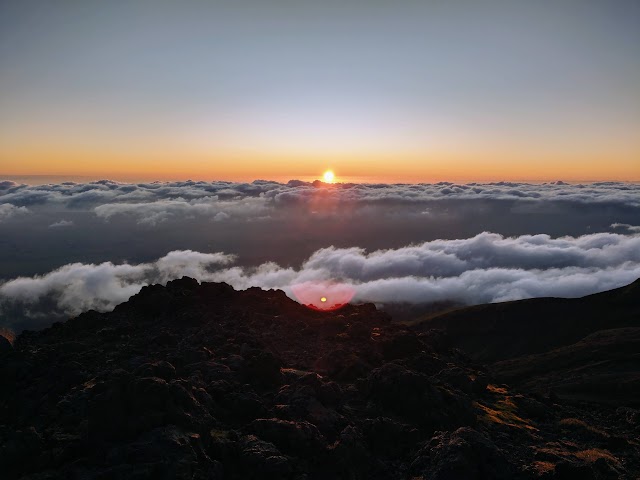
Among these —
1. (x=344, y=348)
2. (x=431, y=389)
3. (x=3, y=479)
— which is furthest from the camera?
(x=344, y=348)

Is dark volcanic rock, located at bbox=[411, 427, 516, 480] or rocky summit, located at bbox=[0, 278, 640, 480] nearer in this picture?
rocky summit, located at bbox=[0, 278, 640, 480]

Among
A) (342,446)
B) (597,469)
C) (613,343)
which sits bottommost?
(613,343)

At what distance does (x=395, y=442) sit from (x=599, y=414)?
32687 millimetres

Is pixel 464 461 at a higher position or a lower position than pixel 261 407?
lower

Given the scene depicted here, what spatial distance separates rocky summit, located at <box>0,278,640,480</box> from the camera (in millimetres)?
24219

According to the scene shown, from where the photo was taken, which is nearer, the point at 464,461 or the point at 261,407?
the point at 464,461

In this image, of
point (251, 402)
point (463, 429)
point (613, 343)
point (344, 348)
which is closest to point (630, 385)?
point (613, 343)

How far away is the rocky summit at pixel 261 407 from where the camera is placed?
24.2m

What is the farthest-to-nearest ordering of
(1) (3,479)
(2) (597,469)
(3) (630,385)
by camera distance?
1. (3) (630,385)
2. (2) (597,469)
3. (1) (3,479)

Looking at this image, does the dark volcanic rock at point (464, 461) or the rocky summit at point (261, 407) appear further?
the dark volcanic rock at point (464, 461)

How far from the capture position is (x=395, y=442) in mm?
31688

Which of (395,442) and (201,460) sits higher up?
(201,460)

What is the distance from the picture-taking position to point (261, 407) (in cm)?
3108

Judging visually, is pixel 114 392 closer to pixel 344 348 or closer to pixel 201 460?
pixel 201 460
